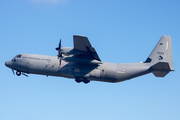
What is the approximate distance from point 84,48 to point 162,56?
29.7ft

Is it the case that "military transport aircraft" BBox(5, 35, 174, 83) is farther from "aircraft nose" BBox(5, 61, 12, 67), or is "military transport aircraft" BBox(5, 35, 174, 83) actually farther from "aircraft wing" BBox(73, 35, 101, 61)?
"aircraft nose" BBox(5, 61, 12, 67)

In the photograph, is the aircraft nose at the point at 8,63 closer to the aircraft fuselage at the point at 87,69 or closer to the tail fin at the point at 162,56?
the aircraft fuselage at the point at 87,69

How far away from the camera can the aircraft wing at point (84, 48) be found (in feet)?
67.0

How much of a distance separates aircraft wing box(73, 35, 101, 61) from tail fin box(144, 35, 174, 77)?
6049 mm

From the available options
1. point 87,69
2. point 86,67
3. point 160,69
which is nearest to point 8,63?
point 86,67

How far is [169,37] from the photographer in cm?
2570

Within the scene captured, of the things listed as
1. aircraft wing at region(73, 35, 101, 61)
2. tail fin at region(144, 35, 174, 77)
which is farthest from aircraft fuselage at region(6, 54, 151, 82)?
aircraft wing at region(73, 35, 101, 61)

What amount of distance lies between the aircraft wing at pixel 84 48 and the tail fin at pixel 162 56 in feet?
19.8

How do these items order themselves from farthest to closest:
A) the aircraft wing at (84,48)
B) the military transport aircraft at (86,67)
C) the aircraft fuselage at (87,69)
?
the aircraft fuselage at (87,69) < the military transport aircraft at (86,67) < the aircraft wing at (84,48)

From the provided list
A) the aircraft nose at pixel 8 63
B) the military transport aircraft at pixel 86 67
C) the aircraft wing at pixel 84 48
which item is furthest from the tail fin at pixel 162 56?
the aircraft nose at pixel 8 63

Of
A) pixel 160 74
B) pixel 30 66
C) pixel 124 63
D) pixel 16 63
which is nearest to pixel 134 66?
pixel 124 63

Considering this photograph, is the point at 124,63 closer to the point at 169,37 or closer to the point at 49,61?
the point at 169,37

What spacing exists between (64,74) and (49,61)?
2.08 metres

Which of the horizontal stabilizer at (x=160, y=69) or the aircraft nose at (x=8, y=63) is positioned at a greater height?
the aircraft nose at (x=8, y=63)
